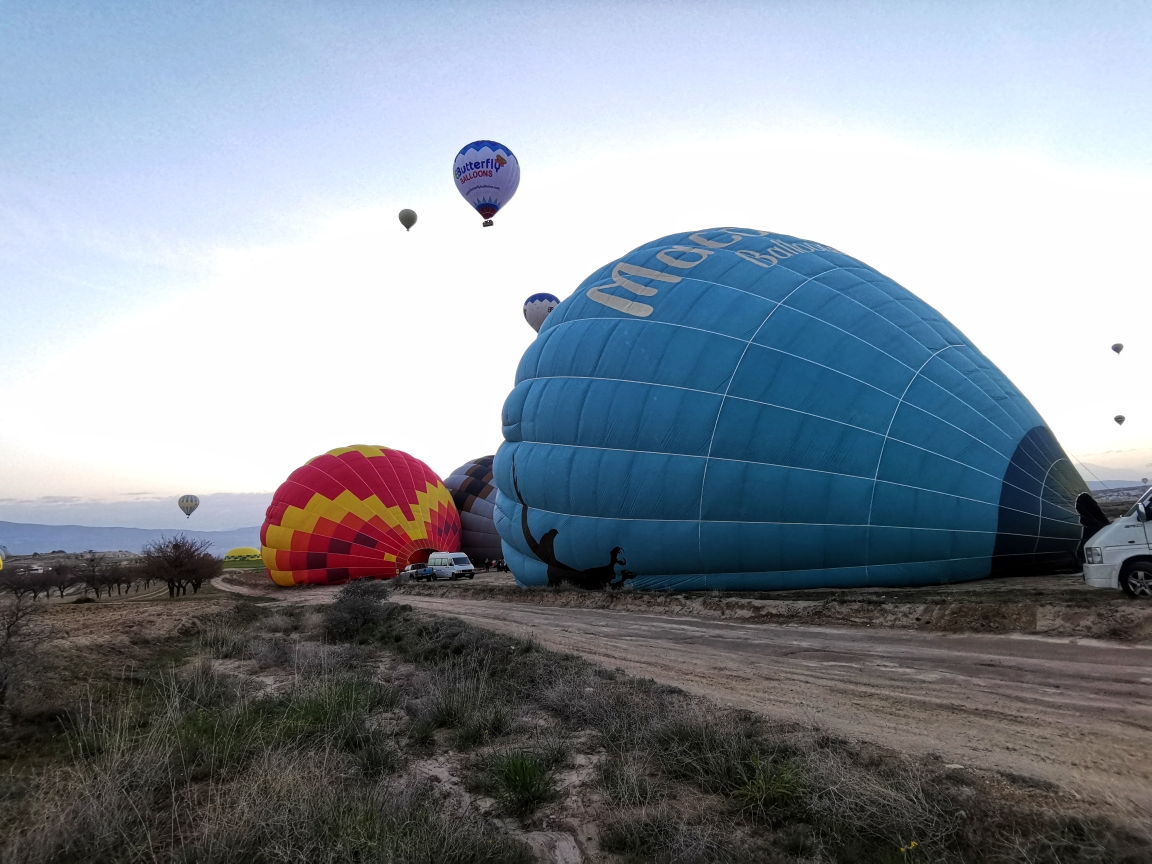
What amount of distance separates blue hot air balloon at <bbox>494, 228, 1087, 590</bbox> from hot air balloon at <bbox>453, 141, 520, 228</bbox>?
1269cm

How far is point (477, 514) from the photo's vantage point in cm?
3522

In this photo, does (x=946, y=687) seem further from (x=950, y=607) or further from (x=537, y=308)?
(x=537, y=308)

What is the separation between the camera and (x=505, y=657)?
899cm

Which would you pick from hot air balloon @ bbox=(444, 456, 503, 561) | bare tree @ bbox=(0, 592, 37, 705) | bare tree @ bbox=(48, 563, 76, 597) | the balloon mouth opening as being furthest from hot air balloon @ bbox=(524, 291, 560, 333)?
bare tree @ bbox=(48, 563, 76, 597)

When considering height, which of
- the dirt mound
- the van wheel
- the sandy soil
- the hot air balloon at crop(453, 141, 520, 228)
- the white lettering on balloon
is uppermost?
the hot air balloon at crop(453, 141, 520, 228)

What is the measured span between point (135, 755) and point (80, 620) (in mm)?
10351

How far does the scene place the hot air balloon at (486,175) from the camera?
27031 millimetres

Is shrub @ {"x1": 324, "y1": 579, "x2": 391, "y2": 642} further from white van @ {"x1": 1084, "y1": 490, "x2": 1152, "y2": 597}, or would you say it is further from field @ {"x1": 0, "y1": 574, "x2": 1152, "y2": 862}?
white van @ {"x1": 1084, "y1": 490, "x2": 1152, "y2": 597}

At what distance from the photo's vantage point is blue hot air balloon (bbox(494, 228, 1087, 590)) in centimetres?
1176

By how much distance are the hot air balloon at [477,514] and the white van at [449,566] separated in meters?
6.07

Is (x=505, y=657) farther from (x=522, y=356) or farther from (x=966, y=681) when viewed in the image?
(x=522, y=356)

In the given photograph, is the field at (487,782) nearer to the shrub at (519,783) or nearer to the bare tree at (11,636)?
the shrub at (519,783)

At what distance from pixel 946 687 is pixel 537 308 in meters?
29.3

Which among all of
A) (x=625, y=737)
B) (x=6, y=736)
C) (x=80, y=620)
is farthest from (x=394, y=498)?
(x=625, y=737)
